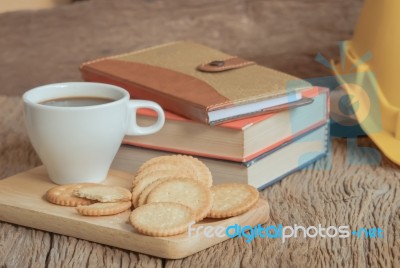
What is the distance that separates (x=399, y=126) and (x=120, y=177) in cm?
36

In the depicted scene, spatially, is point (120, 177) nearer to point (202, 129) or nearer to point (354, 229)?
point (202, 129)

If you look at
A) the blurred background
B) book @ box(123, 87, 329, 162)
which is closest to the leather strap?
book @ box(123, 87, 329, 162)

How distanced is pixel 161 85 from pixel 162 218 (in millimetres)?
275

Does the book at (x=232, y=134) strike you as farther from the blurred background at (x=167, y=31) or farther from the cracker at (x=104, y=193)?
the blurred background at (x=167, y=31)

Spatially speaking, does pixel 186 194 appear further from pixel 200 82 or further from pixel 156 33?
pixel 156 33

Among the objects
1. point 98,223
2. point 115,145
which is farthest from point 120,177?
point 98,223

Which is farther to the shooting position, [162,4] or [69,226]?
[162,4]

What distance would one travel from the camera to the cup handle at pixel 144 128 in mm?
918

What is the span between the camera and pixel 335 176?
971mm

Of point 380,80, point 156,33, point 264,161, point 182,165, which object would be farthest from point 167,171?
point 156,33

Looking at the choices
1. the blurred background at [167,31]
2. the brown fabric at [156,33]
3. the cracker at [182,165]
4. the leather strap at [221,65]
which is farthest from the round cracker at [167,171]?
the blurred background at [167,31]

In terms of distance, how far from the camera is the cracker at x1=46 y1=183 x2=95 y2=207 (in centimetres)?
81

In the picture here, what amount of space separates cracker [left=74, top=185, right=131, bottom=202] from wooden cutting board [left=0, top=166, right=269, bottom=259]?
2 cm

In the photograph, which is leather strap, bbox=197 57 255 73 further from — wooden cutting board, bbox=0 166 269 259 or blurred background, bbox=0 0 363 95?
blurred background, bbox=0 0 363 95
